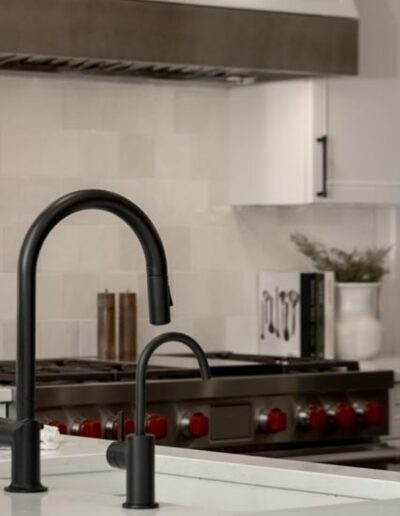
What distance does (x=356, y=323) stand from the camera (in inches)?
195

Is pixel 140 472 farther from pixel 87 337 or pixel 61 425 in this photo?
pixel 87 337

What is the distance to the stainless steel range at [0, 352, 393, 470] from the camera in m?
3.87

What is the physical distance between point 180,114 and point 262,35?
0.52m

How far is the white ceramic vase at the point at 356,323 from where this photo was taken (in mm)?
4969

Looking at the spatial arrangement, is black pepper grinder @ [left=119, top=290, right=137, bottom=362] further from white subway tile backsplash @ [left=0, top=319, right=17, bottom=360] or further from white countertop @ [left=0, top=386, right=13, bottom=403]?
white countertop @ [left=0, top=386, right=13, bottom=403]

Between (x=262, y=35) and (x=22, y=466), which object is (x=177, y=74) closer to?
(x=262, y=35)

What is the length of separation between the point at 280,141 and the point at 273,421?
1.08m

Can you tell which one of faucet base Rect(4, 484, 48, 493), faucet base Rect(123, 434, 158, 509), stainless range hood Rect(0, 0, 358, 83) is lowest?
faucet base Rect(4, 484, 48, 493)

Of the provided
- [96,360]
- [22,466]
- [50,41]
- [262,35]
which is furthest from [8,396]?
[22,466]

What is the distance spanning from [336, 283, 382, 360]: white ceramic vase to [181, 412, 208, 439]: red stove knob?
107 cm

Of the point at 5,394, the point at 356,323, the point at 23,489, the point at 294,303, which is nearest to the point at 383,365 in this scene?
the point at 356,323

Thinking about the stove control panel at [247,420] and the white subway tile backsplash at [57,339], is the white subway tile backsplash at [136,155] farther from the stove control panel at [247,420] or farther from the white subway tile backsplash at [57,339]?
the stove control panel at [247,420]

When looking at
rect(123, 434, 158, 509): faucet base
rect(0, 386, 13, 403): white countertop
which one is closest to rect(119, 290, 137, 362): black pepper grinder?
rect(0, 386, 13, 403): white countertop

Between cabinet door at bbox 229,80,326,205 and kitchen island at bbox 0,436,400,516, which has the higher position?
cabinet door at bbox 229,80,326,205
